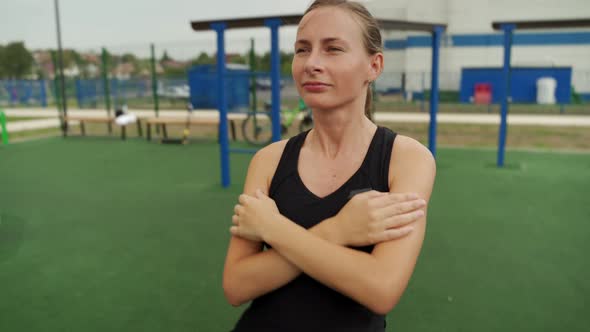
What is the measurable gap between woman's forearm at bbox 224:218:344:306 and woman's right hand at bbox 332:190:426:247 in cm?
3

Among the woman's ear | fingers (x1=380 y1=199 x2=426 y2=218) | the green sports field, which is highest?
the woman's ear

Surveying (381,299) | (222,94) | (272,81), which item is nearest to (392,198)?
(381,299)

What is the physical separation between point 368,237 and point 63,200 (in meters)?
5.96

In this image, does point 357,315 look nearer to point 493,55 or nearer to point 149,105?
point 149,105

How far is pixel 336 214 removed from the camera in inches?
54.6

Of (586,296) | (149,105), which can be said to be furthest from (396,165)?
(149,105)

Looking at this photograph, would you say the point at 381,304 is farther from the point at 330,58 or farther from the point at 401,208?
the point at 330,58

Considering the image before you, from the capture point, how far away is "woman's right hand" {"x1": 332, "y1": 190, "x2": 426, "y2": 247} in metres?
1.30

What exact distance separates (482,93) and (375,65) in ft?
74.1

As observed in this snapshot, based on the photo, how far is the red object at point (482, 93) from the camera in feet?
72.5

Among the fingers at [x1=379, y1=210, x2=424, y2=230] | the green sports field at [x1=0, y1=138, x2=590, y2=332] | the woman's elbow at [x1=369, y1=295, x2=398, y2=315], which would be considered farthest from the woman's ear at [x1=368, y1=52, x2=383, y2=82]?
the green sports field at [x1=0, y1=138, x2=590, y2=332]

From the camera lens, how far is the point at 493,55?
1236 inches

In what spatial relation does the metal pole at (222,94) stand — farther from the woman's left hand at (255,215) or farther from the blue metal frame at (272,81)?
the woman's left hand at (255,215)

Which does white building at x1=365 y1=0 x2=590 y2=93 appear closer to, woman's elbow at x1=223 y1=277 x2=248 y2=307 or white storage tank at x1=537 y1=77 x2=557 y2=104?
white storage tank at x1=537 y1=77 x2=557 y2=104
